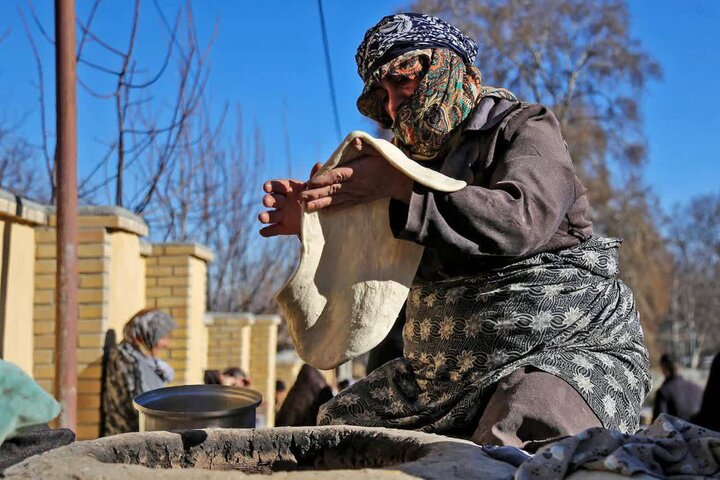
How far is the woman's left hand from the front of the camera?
188 cm

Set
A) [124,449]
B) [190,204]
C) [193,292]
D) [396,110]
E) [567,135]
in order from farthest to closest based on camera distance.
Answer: [567,135] < [190,204] < [193,292] < [396,110] < [124,449]

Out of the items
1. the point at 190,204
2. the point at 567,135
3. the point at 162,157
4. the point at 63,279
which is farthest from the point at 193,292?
the point at 567,135

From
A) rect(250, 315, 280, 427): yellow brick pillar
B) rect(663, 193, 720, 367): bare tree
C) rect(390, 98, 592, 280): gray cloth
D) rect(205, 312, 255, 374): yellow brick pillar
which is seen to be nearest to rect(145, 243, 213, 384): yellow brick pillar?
rect(205, 312, 255, 374): yellow brick pillar

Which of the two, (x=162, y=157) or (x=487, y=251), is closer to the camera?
(x=487, y=251)

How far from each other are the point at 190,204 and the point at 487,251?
1237cm

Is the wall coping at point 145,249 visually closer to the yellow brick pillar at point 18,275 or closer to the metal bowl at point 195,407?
the yellow brick pillar at point 18,275

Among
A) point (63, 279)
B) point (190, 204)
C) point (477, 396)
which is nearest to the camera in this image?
point (477, 396)

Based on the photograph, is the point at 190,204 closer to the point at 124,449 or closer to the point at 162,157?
the point at 162,157

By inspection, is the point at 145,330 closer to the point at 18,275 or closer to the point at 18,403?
the point at 18,275

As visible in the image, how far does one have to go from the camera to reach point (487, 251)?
1.81m

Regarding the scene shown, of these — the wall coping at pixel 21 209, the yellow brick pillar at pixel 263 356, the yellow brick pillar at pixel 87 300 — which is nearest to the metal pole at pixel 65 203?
the wall coping at pixel 21 209

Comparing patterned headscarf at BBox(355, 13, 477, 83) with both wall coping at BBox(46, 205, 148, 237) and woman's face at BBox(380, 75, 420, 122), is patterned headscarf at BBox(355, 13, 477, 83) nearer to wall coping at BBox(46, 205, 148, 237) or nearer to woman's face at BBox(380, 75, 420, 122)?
woman's face at BBox(380, 75, 420, 122)

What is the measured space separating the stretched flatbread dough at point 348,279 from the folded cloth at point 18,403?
612mm

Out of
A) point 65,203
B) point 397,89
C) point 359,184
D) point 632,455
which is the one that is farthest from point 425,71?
point 65,203
